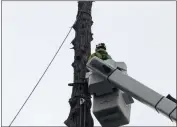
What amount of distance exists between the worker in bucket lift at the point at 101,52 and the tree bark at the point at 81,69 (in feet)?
1.32

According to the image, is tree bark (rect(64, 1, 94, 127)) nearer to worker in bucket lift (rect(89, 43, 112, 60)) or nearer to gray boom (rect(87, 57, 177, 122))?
worker in bucket lift (rect(89, 43, 112, 60))

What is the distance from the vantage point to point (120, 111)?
19.5 feet

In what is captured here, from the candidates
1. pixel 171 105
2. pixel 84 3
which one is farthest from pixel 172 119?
pixel 84 3

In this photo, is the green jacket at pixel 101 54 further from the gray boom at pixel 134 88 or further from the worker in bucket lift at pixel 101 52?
the gray boom at pixel 134 88

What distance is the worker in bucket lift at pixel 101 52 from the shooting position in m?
6.25

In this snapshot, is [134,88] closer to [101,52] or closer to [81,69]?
[101,52]

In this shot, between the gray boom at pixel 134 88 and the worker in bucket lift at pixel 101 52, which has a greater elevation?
the worker in bucket lift at pixel 101 52

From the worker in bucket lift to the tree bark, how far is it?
401 mm

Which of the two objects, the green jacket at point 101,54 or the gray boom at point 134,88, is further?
the green jacket at point 101,54

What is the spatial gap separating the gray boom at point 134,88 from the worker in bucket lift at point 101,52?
235mm

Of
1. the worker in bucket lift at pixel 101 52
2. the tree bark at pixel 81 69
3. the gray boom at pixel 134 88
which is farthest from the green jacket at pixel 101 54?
the tree bark at pixel 81 69

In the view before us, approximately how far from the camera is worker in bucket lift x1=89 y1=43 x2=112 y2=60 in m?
6.25

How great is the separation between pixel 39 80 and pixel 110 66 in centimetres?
149

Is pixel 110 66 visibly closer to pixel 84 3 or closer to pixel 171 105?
pixel 171 105
